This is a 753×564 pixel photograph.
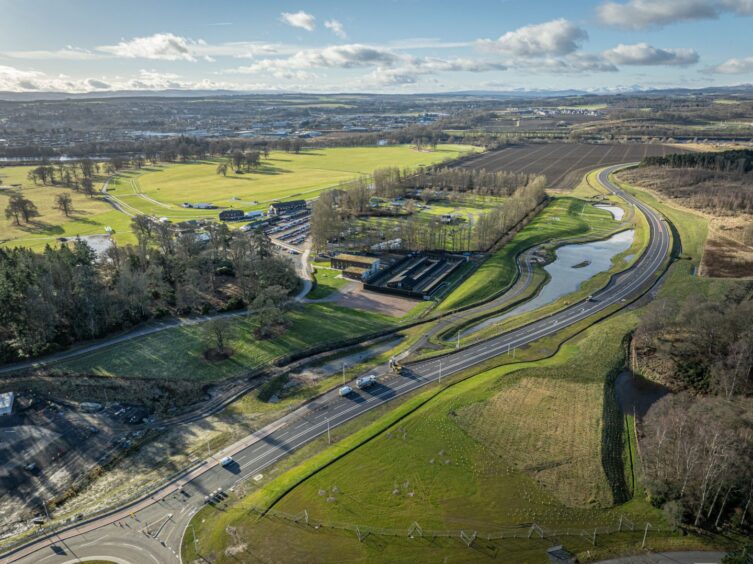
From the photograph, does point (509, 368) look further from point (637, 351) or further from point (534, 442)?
point (637, 351)

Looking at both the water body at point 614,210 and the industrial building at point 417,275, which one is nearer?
the industrial building at point 417,275

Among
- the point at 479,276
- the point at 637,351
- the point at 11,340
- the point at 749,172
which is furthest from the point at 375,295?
the point at 749,172

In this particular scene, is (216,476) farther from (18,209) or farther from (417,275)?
(18,209)

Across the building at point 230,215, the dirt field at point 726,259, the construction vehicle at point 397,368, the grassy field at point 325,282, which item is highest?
the building at point 230,215

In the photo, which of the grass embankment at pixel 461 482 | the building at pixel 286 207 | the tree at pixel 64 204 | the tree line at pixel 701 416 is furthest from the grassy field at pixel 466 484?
the tree at pixel 64 204

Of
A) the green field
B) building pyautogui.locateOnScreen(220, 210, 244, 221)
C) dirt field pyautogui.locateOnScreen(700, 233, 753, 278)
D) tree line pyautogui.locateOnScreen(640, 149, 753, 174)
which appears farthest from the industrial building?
tree line pyautogui.locateOnScreen(640, 149, 753, 174)

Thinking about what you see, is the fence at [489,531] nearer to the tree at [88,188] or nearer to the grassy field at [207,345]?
the grassy field at [207,345]

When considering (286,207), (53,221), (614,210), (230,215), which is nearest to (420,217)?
(286,207)

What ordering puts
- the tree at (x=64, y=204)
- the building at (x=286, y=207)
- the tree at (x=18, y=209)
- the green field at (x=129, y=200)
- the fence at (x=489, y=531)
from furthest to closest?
the building at (x=286, y=207), the tree at (x=64, y=204), the tree at (x=18, y=209), the green field at (x=129, y=200), the fence at (x=489, y=531)
